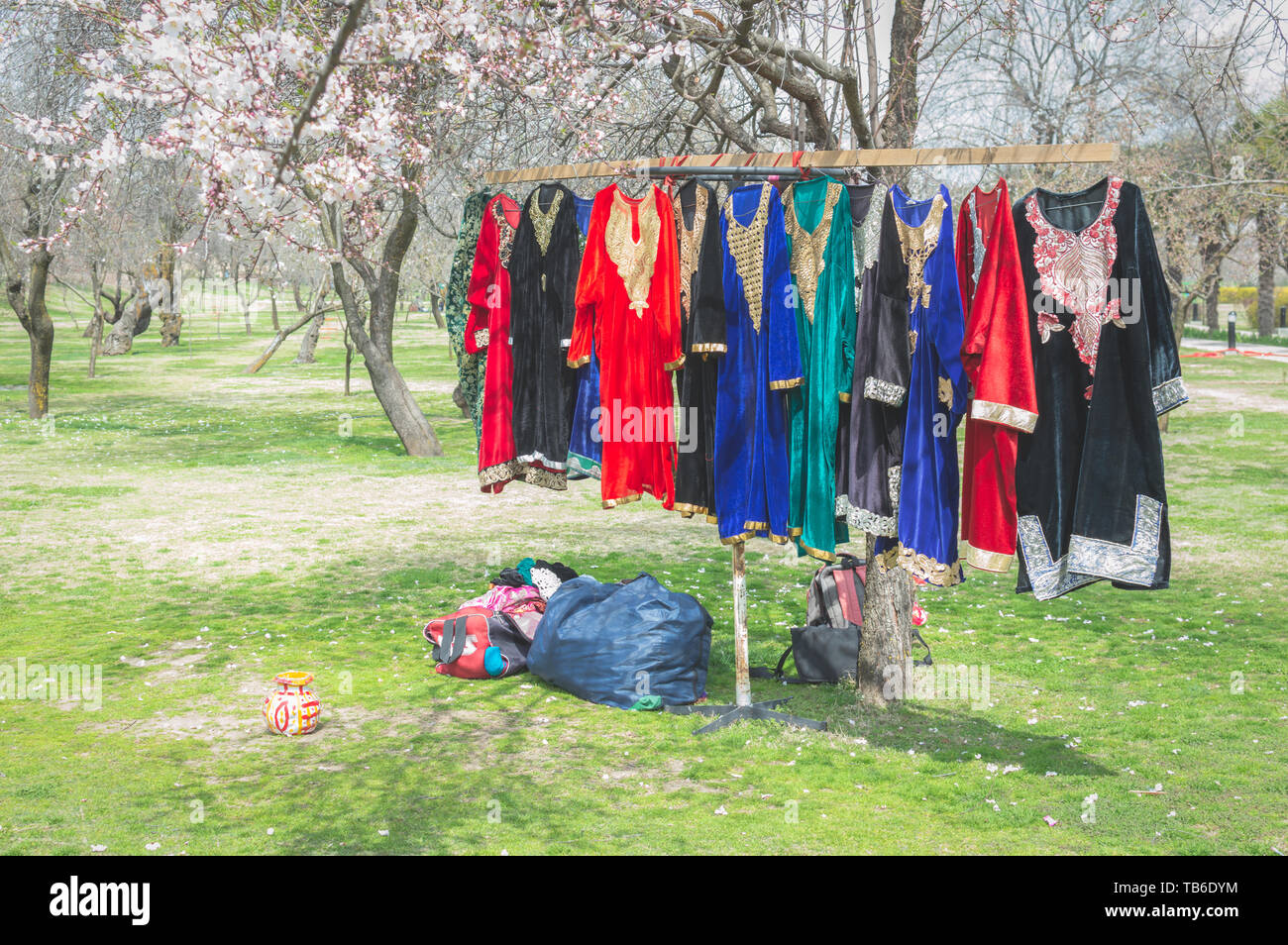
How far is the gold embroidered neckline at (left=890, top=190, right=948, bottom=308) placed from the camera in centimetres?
459

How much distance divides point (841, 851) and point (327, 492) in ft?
32.6

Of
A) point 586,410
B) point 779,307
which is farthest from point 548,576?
point 779,307

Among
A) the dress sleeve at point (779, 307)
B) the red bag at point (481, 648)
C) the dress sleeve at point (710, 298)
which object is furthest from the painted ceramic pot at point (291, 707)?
the dress sleeve at point (779, 307)

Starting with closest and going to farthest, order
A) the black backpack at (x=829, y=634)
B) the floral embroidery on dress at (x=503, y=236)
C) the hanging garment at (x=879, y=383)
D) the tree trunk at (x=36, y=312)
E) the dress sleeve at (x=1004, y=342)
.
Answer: the dress sleeve at (x=1004, y=342)
the hanging garment at (x=879, y=383)
the floral embroidery on dress at (x=503, y=236)
the black backpack at (x=829, y=634)
the tree trunk at (x=36, y=312)

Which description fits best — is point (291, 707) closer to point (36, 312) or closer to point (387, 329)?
point (387, 329)

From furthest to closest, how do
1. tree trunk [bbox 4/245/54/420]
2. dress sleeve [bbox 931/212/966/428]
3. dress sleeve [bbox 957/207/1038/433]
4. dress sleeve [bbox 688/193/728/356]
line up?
1. tree trunk [bbox 4/245/54/420]
2. dress sleeve [bbox 688/193/728/356]
3. dress sleeve [bbox 931/212/966/428]
4. dress sleeve [bbox 957/207/1038/433]

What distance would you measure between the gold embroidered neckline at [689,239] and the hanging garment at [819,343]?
412 mm

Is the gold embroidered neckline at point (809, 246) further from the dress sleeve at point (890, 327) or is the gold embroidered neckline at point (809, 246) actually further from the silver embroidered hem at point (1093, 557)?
the silver embroidered hem at point (1093, 557)

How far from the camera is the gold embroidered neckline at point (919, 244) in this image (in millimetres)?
4586

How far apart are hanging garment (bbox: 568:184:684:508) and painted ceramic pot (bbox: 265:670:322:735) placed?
5.95 ft

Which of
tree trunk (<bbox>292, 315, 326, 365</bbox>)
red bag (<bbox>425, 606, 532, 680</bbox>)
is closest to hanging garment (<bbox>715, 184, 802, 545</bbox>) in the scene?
red bag (<bbox>425, 606, 532, 680</bbox>)

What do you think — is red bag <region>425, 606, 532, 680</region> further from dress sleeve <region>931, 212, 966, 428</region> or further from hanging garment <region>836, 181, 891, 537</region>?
dress sleeve <region>931, 212, 966, 428</region>

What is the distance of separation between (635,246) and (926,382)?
1583mm
